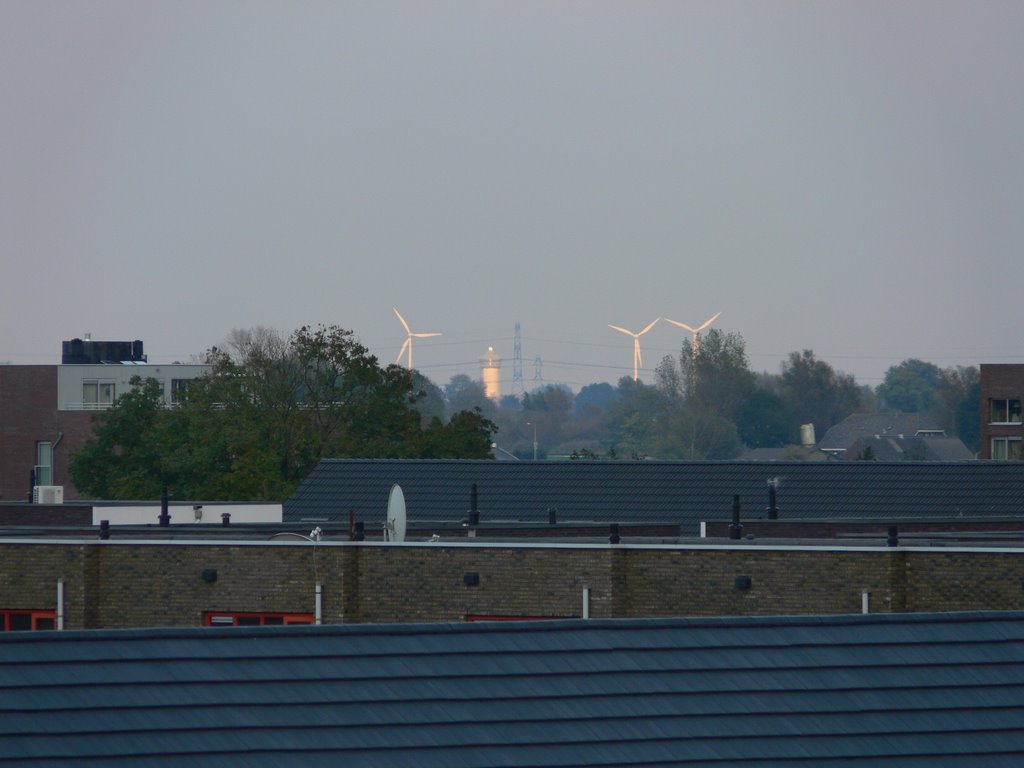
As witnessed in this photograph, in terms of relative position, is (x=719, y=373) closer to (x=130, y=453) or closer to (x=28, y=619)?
(x=130, y=453)

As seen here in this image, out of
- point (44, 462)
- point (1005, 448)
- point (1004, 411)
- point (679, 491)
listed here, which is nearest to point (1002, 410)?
point (1004, 411)

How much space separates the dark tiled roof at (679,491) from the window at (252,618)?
1333 centimetres

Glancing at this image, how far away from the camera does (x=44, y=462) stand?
318 ft

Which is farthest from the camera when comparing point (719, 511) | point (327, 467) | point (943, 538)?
point (327, 467)

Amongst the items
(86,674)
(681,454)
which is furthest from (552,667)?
(681,454)

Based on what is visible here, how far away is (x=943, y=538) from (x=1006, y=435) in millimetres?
72608

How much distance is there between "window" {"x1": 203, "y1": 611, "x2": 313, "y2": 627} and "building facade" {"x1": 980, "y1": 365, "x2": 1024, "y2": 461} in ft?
261

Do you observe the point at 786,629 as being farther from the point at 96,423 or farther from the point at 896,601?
the point at 96,423

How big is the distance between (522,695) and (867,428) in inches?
7055

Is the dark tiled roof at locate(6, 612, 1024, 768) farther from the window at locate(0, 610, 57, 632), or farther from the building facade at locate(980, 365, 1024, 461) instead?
the building facade at locate(980, 365, 1024, 461)

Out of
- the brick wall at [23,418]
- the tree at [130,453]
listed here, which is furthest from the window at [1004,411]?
the brick wall at [23,418]

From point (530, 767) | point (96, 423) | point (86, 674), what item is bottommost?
point (530, 767)

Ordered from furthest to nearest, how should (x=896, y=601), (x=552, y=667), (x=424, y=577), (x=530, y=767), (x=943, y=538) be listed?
1. (x=943, y=538)
2. (x=424, y=577)
3. (x=896, y=601)
4. (x=552, y=667)
5. (x=530, y=767)

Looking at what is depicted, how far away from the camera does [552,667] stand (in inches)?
481
